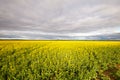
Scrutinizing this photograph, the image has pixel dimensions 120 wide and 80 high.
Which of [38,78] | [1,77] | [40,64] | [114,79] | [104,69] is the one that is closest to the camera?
[1,77]

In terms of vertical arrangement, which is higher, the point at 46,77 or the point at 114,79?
the point at 46,77

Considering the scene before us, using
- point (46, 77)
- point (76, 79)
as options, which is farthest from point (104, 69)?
point (46, 77)

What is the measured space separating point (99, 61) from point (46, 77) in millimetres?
7064

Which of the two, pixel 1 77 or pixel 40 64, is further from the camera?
pixel 40 64

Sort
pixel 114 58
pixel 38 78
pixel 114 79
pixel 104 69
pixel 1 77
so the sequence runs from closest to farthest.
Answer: pixel 1 77
pixel 38 78
pixel 114 79
pixel 104 69
pixel 114 58

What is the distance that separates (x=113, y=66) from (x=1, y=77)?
11236mm

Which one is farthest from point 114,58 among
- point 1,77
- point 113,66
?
point 1,77

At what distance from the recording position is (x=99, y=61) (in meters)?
12.0

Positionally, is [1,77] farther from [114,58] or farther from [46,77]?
[114,58]

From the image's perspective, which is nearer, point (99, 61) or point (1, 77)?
point (1, 77)

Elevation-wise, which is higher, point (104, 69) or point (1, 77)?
point (1, 77)

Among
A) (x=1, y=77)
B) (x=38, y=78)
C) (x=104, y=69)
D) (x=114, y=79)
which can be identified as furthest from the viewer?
(x=104, y=69)

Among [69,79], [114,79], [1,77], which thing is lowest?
[114,79]

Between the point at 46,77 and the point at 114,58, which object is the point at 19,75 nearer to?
the point at 46,77
